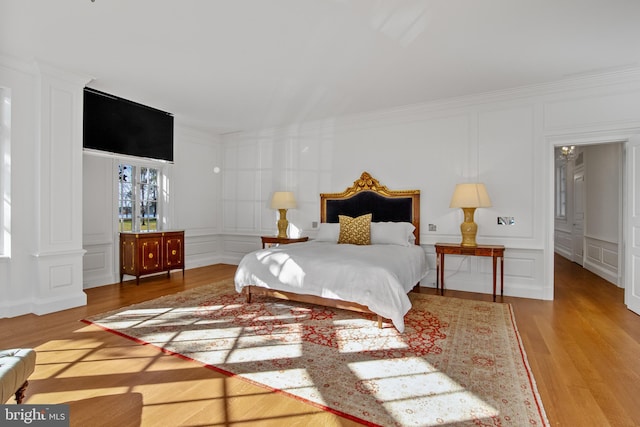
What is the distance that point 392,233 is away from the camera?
4.86 metres

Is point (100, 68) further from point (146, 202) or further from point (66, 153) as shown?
point (146, 202)

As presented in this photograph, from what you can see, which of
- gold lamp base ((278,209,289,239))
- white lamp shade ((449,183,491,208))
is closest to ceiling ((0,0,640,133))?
white lamp shade ((449,183,491,208))

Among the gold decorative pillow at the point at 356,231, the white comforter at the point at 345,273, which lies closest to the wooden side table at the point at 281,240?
the gold decorative pillow at the point at 356,231

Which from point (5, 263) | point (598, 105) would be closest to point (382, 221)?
point (598, 105)

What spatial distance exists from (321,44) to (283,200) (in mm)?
3156

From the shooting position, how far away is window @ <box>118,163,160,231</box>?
18.4 feet

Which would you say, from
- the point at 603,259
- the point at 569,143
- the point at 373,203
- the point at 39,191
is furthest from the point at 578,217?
the point at 39,191

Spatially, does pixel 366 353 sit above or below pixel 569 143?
below

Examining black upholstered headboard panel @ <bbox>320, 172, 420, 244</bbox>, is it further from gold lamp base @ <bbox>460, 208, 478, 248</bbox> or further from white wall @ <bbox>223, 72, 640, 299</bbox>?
gold lamp base @ <bbox>460, 208, 478, 248</bbox>

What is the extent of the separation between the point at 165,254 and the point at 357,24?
15.3 ft

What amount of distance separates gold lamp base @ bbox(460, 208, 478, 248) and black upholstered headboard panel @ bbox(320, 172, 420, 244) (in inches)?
29.6

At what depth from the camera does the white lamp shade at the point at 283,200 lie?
6.00 meters

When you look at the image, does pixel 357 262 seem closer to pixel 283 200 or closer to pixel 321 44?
pixel 321 44

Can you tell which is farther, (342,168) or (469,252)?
(342,168)
